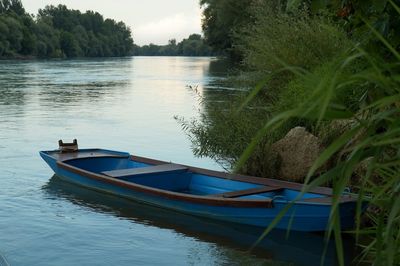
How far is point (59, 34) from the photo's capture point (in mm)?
107750

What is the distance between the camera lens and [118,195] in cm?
1055

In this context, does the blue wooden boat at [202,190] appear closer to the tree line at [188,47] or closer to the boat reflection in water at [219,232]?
the boat reflection in water at [219,232]

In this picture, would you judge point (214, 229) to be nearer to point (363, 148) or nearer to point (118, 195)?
point (118, 195)

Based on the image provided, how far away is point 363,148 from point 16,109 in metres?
23.5

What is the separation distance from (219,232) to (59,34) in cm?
10373

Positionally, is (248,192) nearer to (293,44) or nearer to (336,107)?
(293,44)

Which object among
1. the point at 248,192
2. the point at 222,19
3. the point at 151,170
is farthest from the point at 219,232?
the point at 222,19

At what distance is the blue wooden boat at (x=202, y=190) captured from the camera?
806 centimetres

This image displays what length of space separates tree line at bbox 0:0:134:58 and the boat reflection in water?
258 feet

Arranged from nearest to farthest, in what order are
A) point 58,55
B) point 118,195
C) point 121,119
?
point 118,195 → point 121,119 → point 58,55

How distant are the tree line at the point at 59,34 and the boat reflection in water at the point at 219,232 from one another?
3101 inches

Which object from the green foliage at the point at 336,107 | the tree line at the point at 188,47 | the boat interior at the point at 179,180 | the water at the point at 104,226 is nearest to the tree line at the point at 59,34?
the tree line at the point at 188,47

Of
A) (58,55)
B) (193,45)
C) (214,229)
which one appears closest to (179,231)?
(214,229)

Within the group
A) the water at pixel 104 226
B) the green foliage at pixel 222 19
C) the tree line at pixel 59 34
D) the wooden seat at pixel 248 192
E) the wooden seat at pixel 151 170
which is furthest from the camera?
the tree line at pixel 59 34
